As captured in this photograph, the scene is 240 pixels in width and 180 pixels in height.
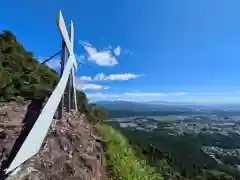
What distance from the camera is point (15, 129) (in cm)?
507

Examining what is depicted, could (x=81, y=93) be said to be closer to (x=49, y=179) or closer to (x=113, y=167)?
(x=113, y=167)

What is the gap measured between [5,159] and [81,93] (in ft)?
21.8

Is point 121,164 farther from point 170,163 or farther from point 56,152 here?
point 170,163

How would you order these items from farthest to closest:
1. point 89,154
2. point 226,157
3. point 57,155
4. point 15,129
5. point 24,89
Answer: point 226,157
point 24,89
point 89,154
point 15,129
point 57,155

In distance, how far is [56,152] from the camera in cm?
455

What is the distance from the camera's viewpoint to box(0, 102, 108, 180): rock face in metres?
3.93

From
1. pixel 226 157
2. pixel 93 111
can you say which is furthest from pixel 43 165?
pixel 226 157

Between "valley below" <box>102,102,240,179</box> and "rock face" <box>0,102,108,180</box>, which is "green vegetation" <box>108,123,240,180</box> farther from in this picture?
"rock face" <box>0,102,108,180</box>

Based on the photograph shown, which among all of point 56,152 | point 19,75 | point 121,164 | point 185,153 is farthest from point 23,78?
point 185,153

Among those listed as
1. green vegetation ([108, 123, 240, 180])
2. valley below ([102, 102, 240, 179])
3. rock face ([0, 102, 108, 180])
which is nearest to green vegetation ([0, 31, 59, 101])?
rock face ([0, 102, 108, 180])

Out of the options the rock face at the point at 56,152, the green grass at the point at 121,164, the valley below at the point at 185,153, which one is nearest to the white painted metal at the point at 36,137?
the rock face at the point at 56,152

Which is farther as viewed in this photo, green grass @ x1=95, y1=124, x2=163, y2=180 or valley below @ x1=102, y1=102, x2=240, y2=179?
valley below @ x1=102, y1=102, x2=240, y2=179

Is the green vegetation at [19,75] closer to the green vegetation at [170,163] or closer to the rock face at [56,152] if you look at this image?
the rock face at [56,152]

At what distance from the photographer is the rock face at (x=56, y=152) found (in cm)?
393
